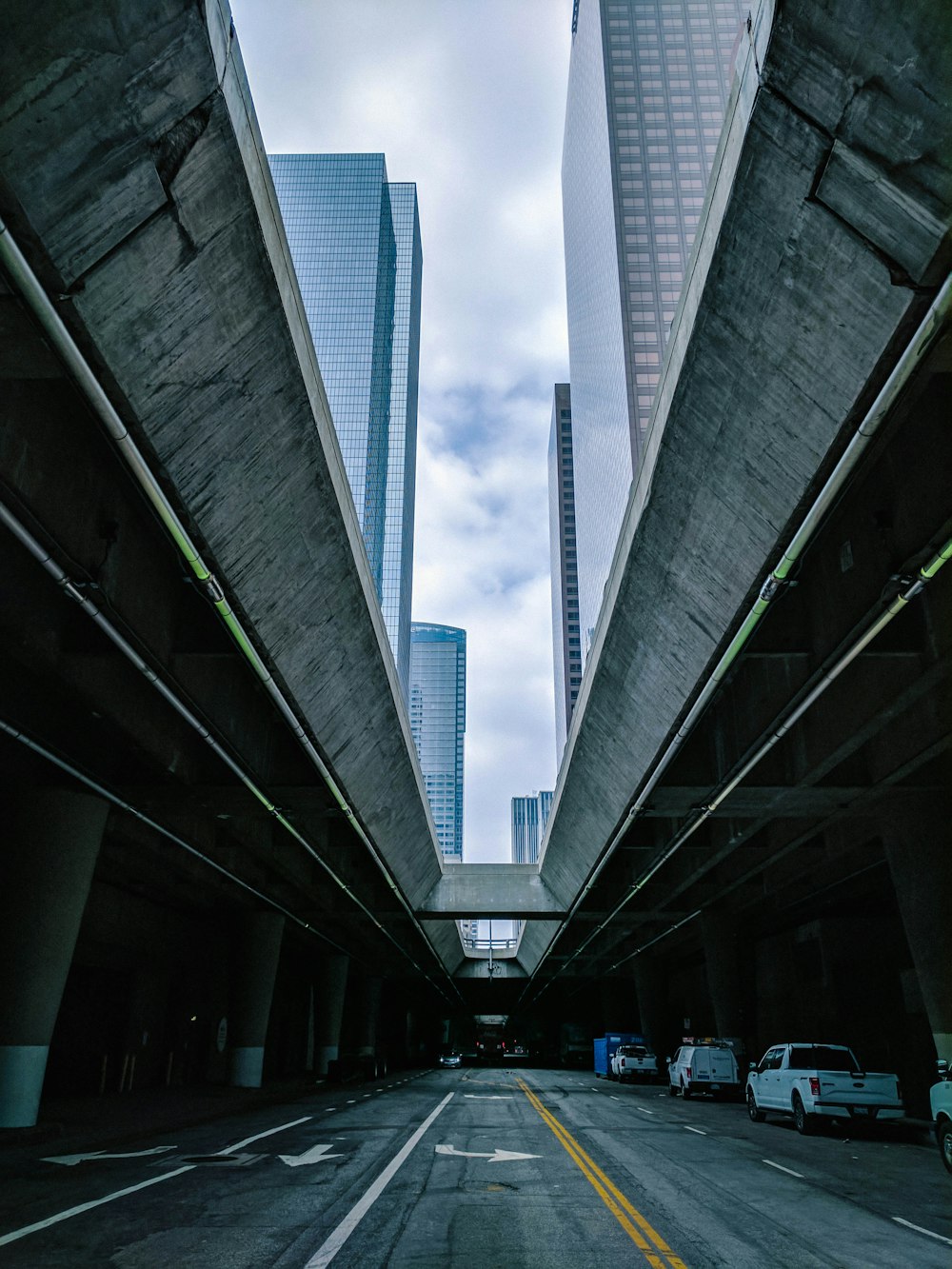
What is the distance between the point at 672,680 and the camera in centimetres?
1577

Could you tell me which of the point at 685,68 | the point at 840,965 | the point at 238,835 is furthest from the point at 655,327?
the point at 238,835

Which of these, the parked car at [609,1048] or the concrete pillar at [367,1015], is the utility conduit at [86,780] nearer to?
the parked car at [609,1048]

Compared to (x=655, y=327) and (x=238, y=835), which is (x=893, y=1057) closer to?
(x=238, y=835)

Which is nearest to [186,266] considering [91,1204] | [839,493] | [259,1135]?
[839,493]

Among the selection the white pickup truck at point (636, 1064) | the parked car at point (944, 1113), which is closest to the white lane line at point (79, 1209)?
the parked car at point (944, 1113)

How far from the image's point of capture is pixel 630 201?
16662cm

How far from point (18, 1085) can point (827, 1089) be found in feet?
50.4

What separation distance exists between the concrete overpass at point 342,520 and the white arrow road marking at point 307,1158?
581 centimetres

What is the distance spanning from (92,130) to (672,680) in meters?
11.7

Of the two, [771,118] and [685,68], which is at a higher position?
[685,68]

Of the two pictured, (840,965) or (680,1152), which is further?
(840,965)

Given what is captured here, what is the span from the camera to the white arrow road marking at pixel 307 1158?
13.8 metres

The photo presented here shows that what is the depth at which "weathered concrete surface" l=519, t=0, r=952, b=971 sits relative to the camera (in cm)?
667

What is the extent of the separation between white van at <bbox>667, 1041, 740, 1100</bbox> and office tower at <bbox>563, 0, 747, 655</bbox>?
104926mm
